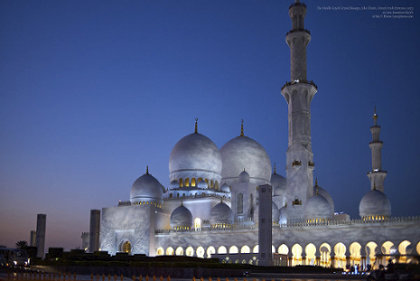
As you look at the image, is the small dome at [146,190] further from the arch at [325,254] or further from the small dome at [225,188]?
the arch at [325,254]

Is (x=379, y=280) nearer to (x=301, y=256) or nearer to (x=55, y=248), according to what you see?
(x=301, y=256)

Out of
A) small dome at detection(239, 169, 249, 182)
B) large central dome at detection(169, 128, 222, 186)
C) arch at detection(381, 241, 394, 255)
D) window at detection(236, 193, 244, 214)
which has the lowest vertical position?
arch at detection(381, 241, 394, 255)

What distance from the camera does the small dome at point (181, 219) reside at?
166ft

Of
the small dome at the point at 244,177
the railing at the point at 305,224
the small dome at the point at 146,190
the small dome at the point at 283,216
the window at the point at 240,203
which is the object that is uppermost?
the small dome at the point at 244,177

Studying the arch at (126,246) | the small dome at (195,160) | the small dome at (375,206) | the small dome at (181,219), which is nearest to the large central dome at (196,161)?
the small dome at (195,160)

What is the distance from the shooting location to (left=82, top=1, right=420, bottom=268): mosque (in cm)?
4109

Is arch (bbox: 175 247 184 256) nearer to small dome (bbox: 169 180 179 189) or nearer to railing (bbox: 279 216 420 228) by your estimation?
small dome (bbox: 169 180 179 189)

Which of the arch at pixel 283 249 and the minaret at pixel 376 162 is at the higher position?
the minaret at pixel 376 162

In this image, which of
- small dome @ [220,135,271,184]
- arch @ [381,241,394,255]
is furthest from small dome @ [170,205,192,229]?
arch @ [381,241,394,255]

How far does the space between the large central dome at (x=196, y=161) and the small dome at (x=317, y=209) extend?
15160 millimetres

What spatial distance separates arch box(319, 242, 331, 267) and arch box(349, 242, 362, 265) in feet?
6.32

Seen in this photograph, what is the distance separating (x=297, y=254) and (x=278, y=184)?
1813 cm

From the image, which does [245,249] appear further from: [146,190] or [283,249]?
[146,190]

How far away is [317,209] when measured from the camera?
43688 millimetres
